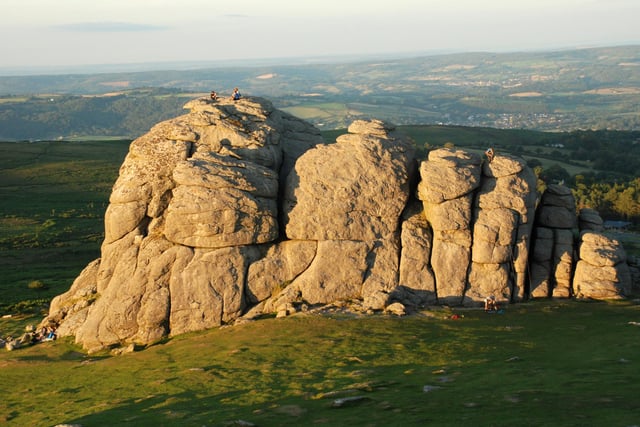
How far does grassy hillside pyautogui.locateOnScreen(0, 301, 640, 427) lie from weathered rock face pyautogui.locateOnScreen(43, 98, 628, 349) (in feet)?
9.69

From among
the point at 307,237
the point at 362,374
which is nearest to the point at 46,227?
the point at 307,237

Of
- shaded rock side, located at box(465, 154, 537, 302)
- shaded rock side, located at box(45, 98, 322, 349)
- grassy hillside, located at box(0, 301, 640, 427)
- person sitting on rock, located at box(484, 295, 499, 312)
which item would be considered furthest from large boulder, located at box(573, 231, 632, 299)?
shaded rock side, located at box(45, 98, 322, 349)

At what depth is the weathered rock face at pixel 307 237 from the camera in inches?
1988

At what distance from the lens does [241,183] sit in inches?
2030

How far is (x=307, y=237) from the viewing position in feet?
174

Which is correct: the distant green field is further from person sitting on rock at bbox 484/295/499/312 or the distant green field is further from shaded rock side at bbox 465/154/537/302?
person sitting on rock at bbox 484/295/499/312

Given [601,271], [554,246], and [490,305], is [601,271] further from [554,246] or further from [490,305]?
[490,305]

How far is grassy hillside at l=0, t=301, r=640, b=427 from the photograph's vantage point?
28672 mm

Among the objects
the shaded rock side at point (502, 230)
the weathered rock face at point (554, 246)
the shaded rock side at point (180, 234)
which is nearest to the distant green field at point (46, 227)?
the shaded rock side at point (180, 234)

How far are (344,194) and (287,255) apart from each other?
284 inches

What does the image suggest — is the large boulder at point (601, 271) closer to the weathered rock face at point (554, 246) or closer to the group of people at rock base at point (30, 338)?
the weathered rock face at point (554, 246)

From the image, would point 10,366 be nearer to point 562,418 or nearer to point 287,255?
point 287,255

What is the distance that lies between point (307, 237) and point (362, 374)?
1856 centimetres

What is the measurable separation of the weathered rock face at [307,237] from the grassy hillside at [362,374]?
295 cm
